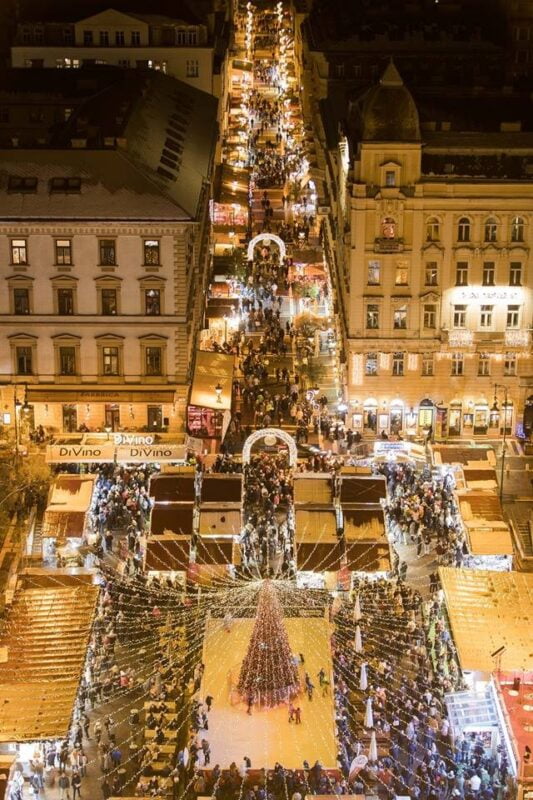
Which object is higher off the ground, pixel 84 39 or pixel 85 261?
pixel 84 39

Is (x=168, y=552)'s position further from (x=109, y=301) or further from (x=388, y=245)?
(x=388, y=245)

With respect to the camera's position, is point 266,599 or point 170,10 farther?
point 170,10

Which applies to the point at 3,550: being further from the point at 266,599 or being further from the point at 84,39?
the point at 84,39

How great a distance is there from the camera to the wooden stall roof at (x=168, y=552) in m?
63.1

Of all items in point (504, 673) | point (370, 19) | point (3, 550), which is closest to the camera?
point (504, 673)

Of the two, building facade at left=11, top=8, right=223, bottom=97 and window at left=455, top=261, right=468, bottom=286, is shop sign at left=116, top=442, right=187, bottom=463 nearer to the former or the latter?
window at left=455, top=261, right=468, bottom=286

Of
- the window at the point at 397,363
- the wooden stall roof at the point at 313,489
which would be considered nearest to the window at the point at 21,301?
the wooden stall roof at the point at 313,489

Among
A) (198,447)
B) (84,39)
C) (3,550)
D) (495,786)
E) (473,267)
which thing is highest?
(84,39)

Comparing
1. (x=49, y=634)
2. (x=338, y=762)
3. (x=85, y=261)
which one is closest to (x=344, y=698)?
(x=338, y=762)

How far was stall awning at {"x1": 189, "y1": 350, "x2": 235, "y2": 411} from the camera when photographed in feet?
263

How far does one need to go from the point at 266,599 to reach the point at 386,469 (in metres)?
25.5

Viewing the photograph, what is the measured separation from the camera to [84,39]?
4707 inches

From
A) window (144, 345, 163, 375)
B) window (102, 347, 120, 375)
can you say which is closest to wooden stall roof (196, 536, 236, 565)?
window (144, 345, 163, 375)

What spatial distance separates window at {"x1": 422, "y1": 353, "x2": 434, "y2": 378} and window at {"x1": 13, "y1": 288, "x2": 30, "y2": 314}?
23125 mm
